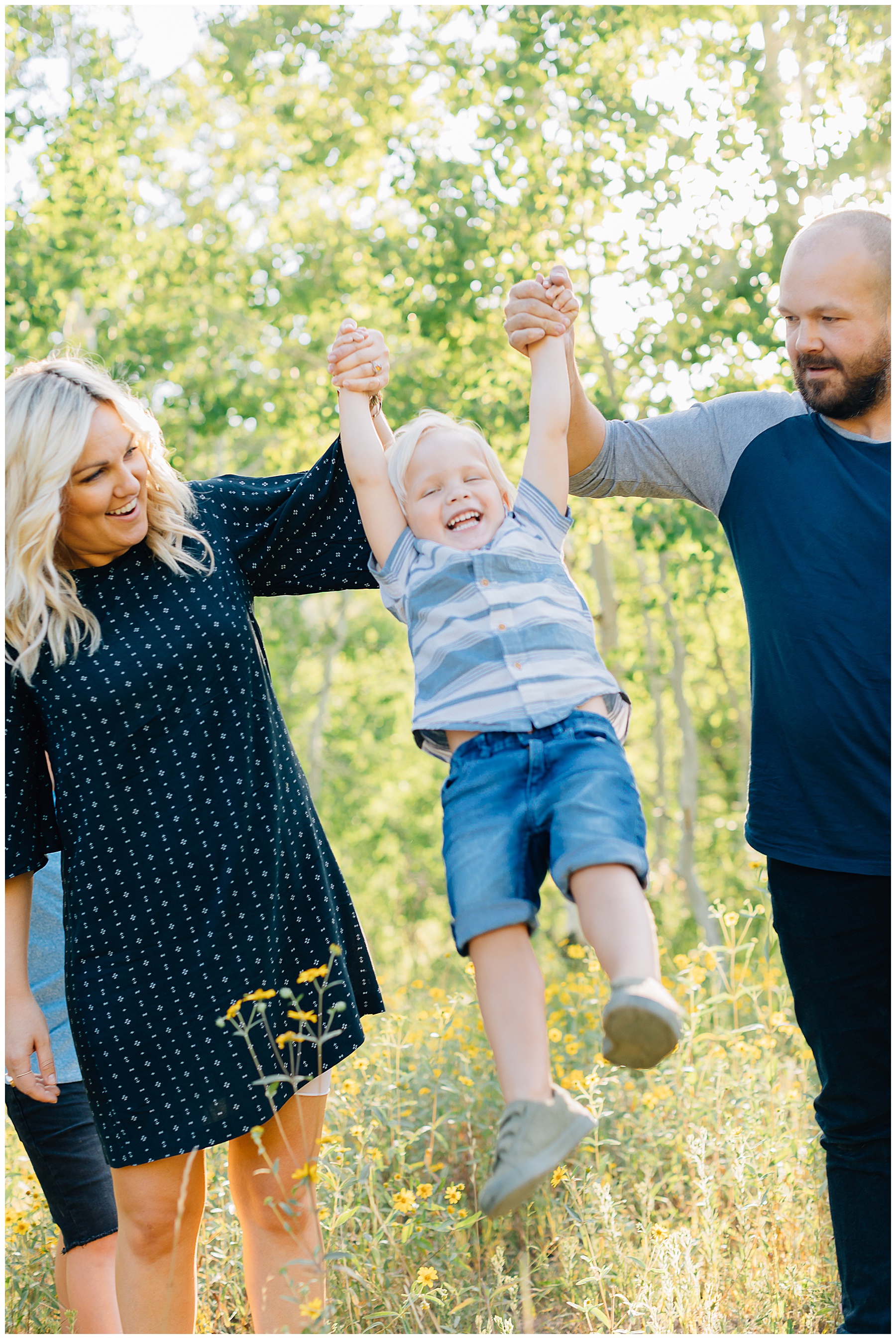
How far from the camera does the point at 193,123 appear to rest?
8.61m

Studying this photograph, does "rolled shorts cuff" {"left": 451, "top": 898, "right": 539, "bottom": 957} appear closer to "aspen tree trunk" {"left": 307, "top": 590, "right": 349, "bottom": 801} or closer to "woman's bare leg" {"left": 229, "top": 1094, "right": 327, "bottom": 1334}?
"woman's bare leg" {"left": 229, "top": 1094, "right": 327, "bottom": 1334}

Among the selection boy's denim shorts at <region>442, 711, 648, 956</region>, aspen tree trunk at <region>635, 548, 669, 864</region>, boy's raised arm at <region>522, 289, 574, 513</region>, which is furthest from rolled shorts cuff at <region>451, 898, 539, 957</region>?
aspen tree trunk at <region>635, 548, 669, 864</region>

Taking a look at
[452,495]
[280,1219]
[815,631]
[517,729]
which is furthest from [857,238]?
[280,1219]

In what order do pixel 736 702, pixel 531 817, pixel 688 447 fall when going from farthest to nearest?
pixel 736 702, pixel 688 447, pixel 531 817

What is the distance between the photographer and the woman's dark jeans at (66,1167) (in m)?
2.54

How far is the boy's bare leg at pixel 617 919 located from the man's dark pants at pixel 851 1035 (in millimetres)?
572

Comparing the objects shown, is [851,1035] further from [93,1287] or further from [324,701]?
[324,701]

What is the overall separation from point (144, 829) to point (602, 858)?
923 mm

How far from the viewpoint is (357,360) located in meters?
2.22

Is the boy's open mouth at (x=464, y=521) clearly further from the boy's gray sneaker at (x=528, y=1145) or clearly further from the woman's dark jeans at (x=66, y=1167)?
the woman's dark jeans at (x=66, y=1167)

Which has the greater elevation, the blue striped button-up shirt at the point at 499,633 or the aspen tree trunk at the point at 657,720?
the blue striped button-up shirt at the point at 499,633

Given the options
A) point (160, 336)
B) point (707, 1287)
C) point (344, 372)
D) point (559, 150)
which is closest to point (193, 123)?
point (160, 336)

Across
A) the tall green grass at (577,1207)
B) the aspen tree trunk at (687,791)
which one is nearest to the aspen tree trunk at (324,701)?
the aspen tree trunk at (687,791)

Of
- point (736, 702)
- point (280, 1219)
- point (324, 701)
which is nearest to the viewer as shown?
point (280, 1219)
